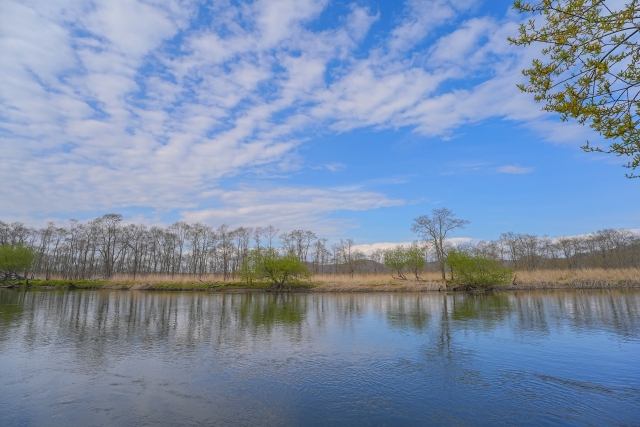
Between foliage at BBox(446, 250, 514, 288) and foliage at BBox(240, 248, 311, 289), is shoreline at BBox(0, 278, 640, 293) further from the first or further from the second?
foliage at BBox(446, 250, 514, 288)

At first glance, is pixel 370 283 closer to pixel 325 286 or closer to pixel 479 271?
pixel 325 286

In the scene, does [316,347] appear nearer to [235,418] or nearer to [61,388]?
[235,418]

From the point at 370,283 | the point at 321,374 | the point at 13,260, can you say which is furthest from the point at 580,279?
the point at 13,260

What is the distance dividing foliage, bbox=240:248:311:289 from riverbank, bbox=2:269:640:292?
1.52 meters

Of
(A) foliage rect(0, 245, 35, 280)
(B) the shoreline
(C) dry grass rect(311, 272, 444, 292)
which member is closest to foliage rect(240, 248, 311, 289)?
(B) the shoreline

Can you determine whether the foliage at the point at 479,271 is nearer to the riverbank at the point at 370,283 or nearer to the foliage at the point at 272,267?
the riverbank at the point at 370,283

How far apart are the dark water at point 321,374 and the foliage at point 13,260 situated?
47.2 metres

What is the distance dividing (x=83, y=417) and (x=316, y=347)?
7.69 m

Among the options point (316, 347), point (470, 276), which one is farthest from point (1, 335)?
point (470, 276)

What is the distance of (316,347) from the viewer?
13.2 metres

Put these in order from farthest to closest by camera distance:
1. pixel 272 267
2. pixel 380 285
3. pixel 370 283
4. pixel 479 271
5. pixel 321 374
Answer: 1. pixel 370 283
2. pixel 272 267
3. pixel 380 285
4. pixel 479 271
5. pixel 321 374

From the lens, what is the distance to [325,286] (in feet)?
165

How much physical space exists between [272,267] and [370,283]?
45.2 ft

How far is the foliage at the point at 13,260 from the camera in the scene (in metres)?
53.4
